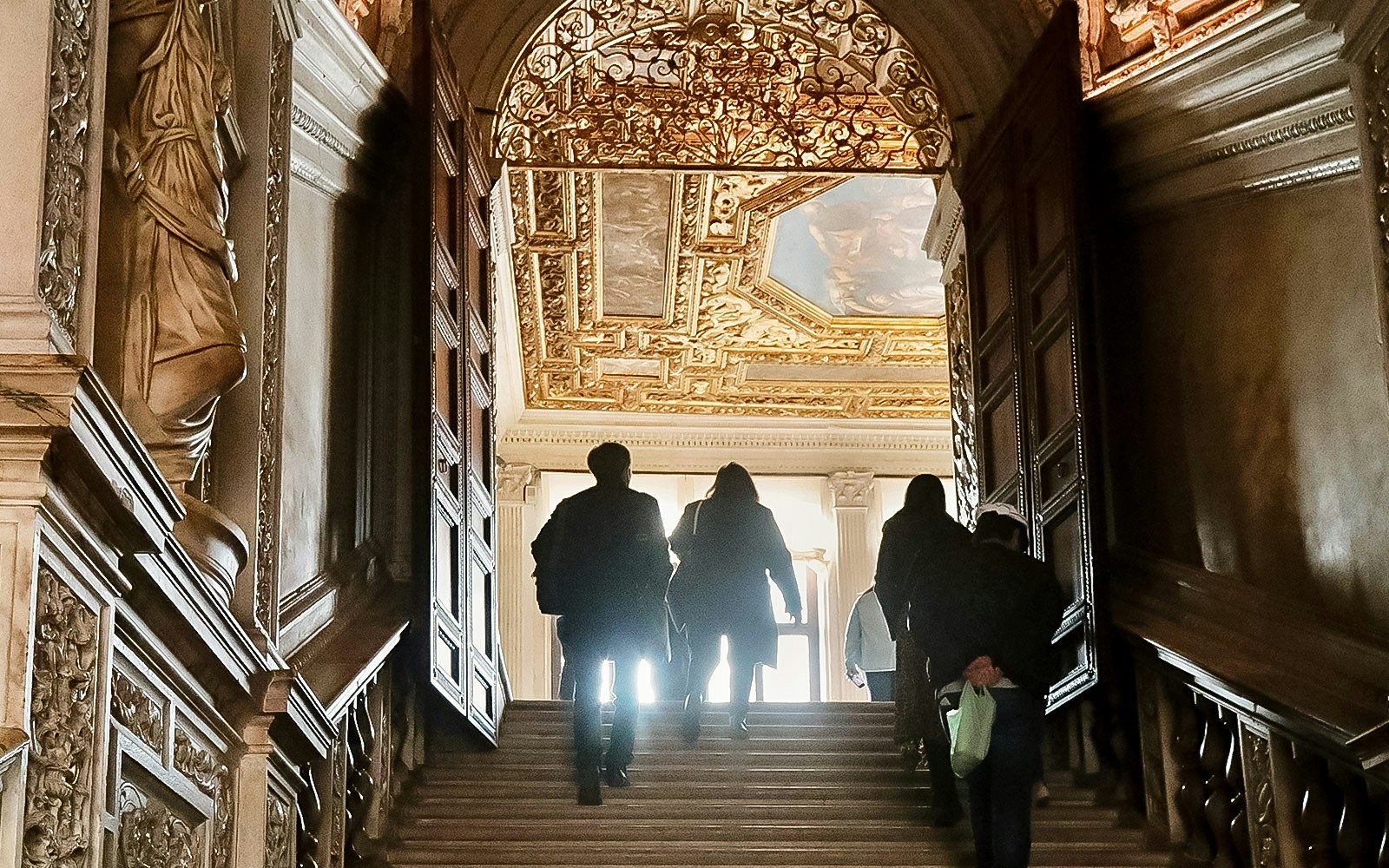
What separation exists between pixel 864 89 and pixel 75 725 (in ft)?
27.0

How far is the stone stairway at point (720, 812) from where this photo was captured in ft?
23.2

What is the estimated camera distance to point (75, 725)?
3.83 meters

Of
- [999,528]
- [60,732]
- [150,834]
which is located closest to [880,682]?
[999,528]

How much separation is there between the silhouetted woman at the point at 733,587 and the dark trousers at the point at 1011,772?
2272 mm

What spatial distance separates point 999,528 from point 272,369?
2.59m

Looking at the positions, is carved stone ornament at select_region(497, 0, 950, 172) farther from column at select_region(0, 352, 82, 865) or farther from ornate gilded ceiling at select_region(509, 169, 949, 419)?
column at select_region(0, 352, 82, 865)

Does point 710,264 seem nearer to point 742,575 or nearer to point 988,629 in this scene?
point 742,575

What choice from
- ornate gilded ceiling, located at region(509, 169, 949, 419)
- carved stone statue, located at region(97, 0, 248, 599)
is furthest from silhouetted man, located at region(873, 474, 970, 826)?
ornate gilded ceiling, located at region(509, 169, 949, 419)

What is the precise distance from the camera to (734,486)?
898cm

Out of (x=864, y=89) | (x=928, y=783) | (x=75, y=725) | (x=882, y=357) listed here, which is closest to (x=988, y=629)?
(x=928, y=783)

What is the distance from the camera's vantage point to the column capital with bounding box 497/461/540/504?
63.1 feet

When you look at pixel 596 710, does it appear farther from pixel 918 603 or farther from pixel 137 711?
pixel 137 711

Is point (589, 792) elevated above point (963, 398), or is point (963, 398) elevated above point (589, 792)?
point (963, 398)

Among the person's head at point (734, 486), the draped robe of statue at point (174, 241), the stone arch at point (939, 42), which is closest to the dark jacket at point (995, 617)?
the person's head at point (734, 486)
